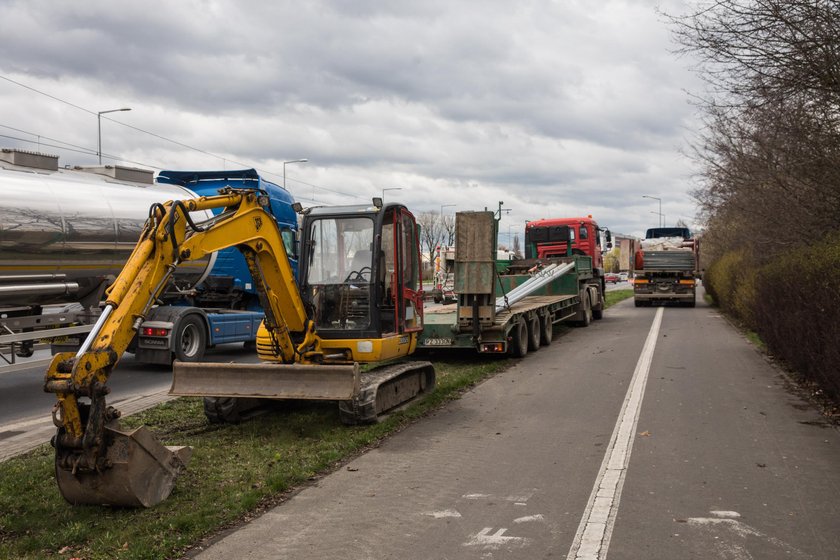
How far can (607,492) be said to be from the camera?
6.13 meters

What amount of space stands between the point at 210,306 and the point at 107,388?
10716mm

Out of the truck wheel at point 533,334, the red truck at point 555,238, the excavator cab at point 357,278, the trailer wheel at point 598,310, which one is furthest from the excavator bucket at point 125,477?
the trailer wheel at point 598,310

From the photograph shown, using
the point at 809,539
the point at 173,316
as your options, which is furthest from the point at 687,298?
the point at 809,539

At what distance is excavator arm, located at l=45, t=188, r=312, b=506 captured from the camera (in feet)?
18.1

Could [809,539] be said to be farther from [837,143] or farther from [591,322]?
[591,322]

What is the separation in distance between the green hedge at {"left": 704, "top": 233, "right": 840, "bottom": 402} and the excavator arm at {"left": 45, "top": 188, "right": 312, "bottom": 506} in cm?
678

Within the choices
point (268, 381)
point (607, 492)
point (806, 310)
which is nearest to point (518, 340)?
point (806, 310)

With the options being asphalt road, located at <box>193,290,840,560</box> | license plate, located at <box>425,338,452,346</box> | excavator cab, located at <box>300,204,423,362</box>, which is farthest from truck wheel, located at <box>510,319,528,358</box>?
excavator cab, located at <box>300,204,423,362</box>

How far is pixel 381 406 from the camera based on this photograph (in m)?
8.98

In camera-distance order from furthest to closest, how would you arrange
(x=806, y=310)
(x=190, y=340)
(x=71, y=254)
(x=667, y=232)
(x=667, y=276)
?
(x=667, y=232), (x=667, y=276), (x=190, y=340), (x=71, y=254), (x=806, y=310)

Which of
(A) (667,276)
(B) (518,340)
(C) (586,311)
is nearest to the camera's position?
(B) (518,340)

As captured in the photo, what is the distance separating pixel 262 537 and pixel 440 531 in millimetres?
1245

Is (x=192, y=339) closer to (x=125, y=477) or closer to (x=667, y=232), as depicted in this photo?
(x=125, y=477)

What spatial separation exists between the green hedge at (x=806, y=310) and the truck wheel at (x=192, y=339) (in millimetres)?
10290
